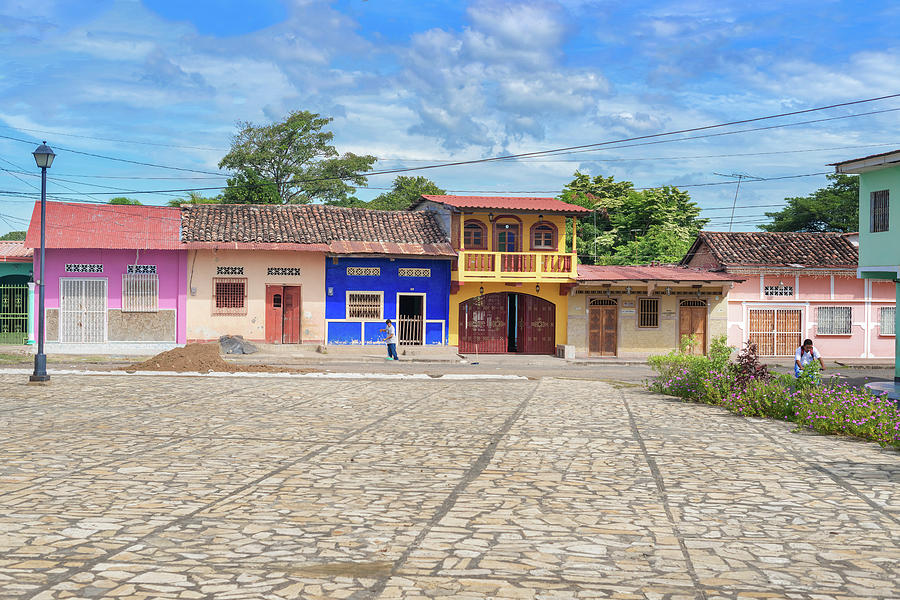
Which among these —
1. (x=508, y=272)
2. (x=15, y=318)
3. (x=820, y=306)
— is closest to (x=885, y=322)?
(x=820, y=306)

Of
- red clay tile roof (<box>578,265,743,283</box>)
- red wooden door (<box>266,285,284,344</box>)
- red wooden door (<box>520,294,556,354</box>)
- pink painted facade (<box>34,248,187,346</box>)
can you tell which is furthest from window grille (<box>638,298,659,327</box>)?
pink painted facade (<box>34,248,187,346</box>)

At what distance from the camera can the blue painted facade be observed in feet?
98.9

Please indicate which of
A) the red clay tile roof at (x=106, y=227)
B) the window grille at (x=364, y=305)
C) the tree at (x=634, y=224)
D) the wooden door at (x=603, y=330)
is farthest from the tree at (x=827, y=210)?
the red clay tile roof at (x=106, y=227)

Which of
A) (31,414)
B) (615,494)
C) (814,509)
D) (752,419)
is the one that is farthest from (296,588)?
(752,419)

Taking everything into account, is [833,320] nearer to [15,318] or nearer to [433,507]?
[433,507]

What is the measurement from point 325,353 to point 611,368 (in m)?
9.87

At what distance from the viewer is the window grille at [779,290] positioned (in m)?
32.6

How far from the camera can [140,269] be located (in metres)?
28.7

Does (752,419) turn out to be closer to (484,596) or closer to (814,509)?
(814,509)

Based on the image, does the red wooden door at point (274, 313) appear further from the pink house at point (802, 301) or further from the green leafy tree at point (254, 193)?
the pink house at point (802, 301)

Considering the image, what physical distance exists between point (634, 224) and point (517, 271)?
15541 millimetres

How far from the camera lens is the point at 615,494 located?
7523mm

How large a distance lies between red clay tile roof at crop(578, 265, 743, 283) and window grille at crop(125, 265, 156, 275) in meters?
15.3

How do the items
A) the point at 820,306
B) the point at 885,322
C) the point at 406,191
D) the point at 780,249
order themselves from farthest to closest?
the point at 406,191 < the point at 780,249 < the point at 885,322 < the point at 820,306
